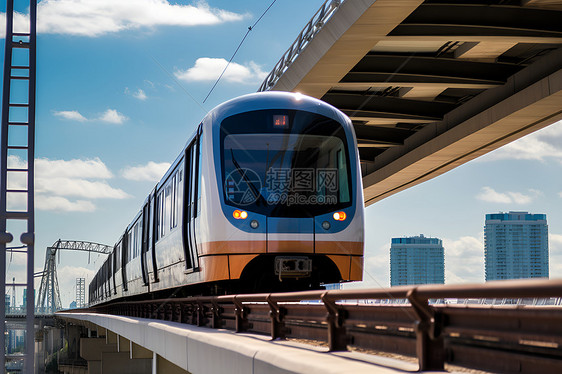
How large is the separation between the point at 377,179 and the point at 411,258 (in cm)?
14073

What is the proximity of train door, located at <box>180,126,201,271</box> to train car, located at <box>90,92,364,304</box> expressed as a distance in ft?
0.12

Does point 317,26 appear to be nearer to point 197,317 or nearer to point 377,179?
point 197,317

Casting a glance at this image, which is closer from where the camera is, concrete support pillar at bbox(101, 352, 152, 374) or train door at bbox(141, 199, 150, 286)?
train door at bbox(141, 199, 150, 286)

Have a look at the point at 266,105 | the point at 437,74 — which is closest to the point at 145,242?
the point at 266,105

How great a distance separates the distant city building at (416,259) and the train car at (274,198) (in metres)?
158

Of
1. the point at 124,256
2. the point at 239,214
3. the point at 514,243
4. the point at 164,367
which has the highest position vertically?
the point at 514,243

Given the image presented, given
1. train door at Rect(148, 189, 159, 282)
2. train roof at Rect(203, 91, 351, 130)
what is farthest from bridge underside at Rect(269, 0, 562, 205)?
train door at Rect(148, 189, 159, 282)

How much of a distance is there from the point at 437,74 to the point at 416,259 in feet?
504

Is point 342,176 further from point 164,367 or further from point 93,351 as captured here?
point 93,351

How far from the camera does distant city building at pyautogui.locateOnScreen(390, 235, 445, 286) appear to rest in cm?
17124

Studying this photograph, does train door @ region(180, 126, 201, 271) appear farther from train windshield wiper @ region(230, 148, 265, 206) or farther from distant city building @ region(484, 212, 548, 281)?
distant city building @ region(484, 212, 548, 281)

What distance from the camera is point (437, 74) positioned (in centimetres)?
2625

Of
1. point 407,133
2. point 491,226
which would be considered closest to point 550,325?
point 407,133

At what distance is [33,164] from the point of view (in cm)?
1421
